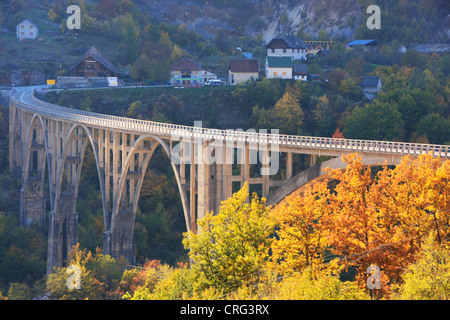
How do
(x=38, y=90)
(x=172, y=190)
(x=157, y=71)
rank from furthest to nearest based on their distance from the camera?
(x=157, y=71) < (x=38, y=90) < (x=172, y=190)

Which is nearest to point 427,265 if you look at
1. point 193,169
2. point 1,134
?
point 193,169

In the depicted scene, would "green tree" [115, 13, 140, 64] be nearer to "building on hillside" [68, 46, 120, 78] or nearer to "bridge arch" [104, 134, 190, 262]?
"building on hillside" [68, 46, 120, 78]

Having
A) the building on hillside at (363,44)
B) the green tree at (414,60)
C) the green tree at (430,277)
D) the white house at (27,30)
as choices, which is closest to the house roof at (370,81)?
the green tree at (414,60)

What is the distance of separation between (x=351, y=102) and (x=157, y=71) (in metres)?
42.0

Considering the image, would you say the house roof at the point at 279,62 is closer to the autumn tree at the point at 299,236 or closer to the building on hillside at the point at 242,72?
the building on hillside at the point at 242,72

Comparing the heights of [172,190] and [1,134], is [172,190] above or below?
below

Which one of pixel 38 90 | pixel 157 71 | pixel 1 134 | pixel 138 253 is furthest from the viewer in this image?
pixel 157 71

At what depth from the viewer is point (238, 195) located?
44875 mm

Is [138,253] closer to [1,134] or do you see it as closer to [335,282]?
[1,134]

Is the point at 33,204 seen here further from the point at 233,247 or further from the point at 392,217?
the point at 392,217

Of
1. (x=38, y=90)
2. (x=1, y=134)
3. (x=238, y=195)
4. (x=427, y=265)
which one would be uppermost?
(x=38, y=90)

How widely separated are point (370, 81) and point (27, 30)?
85.4 meters

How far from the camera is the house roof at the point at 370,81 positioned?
12119 cm

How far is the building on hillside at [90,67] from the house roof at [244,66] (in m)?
25.0
